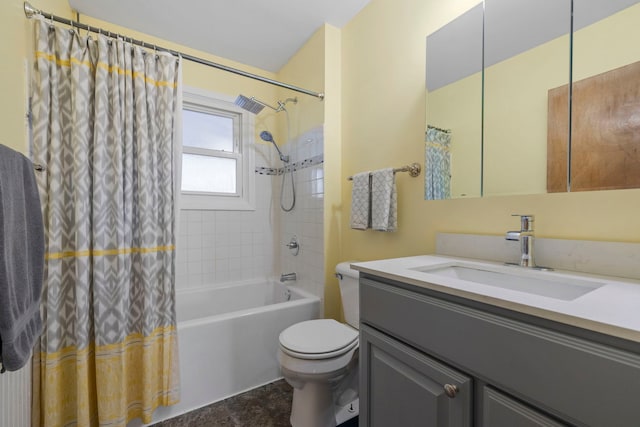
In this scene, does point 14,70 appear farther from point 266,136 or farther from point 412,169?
point 412,169

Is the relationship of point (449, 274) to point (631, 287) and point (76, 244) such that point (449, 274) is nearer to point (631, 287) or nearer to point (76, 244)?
point (631, 287)

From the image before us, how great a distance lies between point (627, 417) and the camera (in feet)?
1.48

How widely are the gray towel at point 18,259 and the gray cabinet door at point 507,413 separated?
42.5 inches

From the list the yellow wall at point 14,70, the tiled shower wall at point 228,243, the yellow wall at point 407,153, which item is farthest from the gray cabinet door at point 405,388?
the tiled shower wall at point 228,243

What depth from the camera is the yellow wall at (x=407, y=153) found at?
901 mm

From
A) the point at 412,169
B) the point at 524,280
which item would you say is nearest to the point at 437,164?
the point at 412,169

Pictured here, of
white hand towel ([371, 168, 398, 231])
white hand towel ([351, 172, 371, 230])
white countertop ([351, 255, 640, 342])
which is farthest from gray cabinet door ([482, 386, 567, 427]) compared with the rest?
white hand towel ([351, 172, 371, 230])

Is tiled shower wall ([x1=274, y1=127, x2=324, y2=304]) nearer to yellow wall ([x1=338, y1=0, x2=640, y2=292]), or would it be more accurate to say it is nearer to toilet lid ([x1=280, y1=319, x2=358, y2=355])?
yellow wall ([x1=338, y1=0, x2=640, y2=292])

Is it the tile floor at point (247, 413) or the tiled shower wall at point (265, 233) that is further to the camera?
the tiled shower wall at point (265, 233)

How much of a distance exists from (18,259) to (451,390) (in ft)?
3.77

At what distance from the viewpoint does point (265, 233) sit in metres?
2.55

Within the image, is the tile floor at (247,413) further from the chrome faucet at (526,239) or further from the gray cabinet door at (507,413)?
the chrome faucet at (526,239)

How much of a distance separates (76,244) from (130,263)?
9.1 inches

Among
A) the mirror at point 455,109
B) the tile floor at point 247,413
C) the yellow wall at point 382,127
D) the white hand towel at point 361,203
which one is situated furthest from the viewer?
the white hand towel at point 361,203
